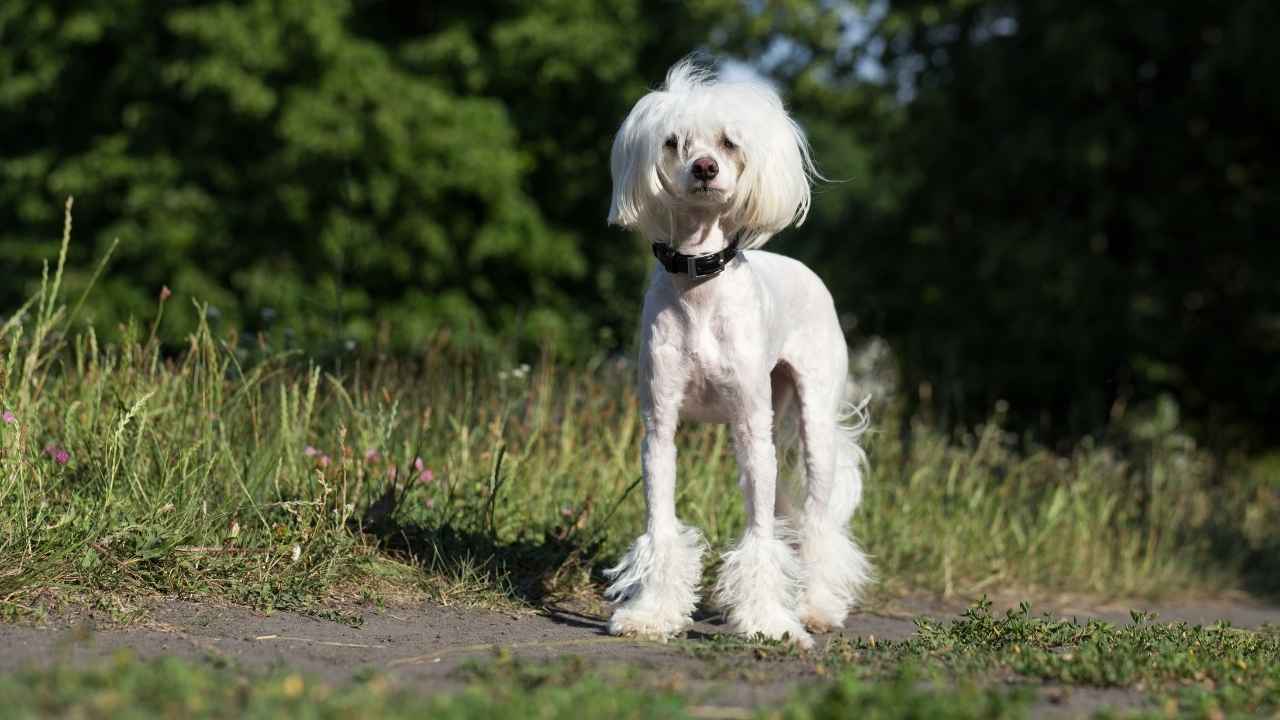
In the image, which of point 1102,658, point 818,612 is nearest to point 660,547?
point 818,612

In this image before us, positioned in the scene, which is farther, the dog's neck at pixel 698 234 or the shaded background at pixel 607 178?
the shaded background at pixel 607 178

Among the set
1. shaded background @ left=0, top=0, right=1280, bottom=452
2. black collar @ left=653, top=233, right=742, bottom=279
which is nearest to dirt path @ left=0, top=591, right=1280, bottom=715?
black collar @ left=653, top=233, right=742, bottom=279

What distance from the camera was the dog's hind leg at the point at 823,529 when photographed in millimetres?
5664

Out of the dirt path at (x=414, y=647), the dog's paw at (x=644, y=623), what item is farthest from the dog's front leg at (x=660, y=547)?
the dirt path at (x=414, y=647)

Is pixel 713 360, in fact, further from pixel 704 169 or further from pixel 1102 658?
pixel 1102 658

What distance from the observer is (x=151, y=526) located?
5.12m

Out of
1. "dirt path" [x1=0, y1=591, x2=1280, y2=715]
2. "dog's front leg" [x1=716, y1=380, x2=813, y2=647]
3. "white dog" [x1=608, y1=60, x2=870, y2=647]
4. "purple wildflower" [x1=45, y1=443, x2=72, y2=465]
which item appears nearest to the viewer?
"dirt path" [x1=0, y1=591, x2=1280, y2=715]

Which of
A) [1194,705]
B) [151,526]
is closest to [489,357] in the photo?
[151,526]

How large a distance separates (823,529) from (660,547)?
39.4 inches

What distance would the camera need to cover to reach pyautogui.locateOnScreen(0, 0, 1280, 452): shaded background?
1286cm

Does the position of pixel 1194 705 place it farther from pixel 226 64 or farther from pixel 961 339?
pixel 226 64

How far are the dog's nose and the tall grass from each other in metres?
1.62

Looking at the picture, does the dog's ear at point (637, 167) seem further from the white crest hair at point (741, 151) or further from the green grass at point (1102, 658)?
the green grass at point (1102, 658)

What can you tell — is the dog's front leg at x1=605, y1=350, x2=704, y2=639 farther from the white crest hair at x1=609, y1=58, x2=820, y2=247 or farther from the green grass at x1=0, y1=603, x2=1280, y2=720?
the white crest hair at x1=609, y1=58, x2=820, y2=247
